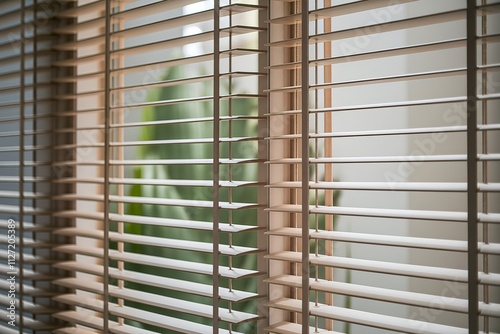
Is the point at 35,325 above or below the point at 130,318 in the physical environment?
below

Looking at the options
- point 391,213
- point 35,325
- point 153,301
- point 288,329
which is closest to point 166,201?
point 153,301

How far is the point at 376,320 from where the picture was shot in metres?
1.12

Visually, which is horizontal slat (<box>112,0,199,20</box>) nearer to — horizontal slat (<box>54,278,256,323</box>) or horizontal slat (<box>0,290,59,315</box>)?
horizontal slat (<box>54,278,256,323</box>)

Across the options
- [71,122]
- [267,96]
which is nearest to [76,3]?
[71,122]

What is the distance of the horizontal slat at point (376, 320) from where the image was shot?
105cm

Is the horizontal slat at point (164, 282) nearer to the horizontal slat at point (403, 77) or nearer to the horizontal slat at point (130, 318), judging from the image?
the horizontal slat at point (130, 318)

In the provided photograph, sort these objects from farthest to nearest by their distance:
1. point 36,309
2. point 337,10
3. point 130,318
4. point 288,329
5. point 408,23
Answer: point 36,309 < point 130,318 < point 288,329 < point 337,10 < point 408,23

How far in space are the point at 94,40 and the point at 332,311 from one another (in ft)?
3.63

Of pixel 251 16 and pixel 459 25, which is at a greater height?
pixel 251 16

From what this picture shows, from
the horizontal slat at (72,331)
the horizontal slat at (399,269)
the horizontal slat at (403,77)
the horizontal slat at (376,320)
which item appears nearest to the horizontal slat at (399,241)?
the horizontal slat at (399,269)

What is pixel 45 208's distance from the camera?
2031 mm

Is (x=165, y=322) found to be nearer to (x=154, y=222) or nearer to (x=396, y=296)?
(x=154, y=222)

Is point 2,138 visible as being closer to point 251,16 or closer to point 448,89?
point 251,16

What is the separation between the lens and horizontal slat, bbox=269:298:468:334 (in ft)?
3.46
